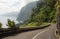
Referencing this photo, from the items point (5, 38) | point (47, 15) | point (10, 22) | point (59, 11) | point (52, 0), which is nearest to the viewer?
point (59, 11)

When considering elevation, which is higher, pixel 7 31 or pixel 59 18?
pixel 59 18

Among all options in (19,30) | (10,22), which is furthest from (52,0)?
(19,30)

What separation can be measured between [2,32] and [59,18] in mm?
9767

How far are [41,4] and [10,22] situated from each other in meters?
100

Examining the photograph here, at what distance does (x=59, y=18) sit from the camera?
24.0 meters

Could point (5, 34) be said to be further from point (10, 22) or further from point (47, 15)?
point (47, 15)

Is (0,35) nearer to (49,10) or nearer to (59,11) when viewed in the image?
(59,11)

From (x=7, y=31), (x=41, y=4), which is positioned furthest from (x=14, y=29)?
(x=41, y=4)

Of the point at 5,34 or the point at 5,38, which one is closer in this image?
the point at 5,38

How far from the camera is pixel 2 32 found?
30469 millimetres

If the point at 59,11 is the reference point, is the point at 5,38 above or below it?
below

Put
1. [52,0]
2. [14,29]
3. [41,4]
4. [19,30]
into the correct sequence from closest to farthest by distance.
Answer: [14,29], [19,30], [52,0], [41,4]

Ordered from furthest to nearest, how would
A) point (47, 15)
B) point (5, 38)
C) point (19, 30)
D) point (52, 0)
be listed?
point (52, 0), point (47, 15), point (19, 30), point (5, 38)

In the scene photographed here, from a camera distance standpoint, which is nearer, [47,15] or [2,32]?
[2,32]
